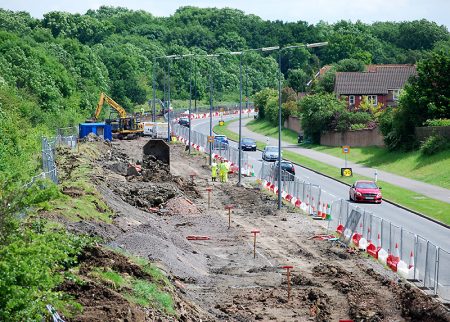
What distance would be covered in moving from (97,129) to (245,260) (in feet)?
190

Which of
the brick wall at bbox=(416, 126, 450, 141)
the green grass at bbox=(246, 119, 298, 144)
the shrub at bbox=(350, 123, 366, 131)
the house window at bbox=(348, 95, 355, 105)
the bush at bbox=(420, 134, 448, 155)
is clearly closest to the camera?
the bush at bbox=(420, 134, 448, 155)

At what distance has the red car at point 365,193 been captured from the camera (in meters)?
55.0

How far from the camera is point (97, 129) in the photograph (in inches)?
3713

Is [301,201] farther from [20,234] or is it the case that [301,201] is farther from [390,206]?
[20,234]

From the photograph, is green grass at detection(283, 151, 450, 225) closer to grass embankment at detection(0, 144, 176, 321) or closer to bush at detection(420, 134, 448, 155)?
bush at detection(420, 134, 448, 155)

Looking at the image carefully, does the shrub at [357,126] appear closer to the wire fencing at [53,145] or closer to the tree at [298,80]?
the wire fencing at [53,145]

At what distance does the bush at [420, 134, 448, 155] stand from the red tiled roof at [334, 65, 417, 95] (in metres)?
36.7

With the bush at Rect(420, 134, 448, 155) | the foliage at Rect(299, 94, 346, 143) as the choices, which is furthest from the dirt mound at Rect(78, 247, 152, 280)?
the foliage at Rect(299, 94, 346, 143)

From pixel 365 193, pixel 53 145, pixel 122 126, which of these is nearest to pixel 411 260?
pixel 365 193

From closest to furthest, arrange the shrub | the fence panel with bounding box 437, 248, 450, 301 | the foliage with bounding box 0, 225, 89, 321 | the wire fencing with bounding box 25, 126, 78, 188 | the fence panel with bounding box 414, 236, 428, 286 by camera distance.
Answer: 1. the foliage with bounding box 0, 225, 89, 321
2. the fence panel with bounding box 437, 248, 450, 301
3. the fence panel with bounding box 414, 236, 428, 286
4. the wire fencing with bounding box 25, 126, 78, 188
5. the shrub

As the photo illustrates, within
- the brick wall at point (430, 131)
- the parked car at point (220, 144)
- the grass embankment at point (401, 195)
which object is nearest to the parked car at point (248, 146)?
the parked car at point (220, 144)

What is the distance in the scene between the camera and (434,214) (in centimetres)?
5019

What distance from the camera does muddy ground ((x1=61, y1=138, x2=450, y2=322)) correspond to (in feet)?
94.7

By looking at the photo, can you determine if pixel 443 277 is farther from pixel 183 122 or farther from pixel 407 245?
pixel 183 122
